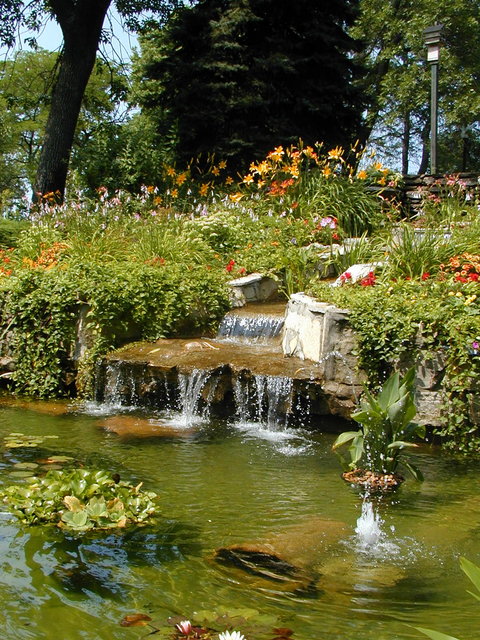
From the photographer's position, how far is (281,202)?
1076 centimetres

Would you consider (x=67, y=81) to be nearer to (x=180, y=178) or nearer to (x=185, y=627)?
(x=180, y=178)

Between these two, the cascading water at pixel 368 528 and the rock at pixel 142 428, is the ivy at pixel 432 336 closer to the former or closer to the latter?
the rock at pixel 142 428

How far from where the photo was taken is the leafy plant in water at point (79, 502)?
392 centimetres

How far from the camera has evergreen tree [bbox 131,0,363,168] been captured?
46.2ft

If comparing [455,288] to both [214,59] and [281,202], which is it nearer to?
[281,202]

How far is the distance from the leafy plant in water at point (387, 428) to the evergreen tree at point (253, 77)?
381 inches

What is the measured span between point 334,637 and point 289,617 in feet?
0.73

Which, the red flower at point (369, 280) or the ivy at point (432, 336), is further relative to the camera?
the red flower at point (369, 280)

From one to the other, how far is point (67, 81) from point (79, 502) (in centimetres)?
1173

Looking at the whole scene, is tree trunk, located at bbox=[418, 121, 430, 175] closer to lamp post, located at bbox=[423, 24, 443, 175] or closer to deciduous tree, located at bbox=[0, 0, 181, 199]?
lamp post, located at bbox=[423, 24, 443, 175]

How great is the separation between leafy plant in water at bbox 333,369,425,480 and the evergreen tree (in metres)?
9.68

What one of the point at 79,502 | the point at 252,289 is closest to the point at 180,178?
the point at 252,289

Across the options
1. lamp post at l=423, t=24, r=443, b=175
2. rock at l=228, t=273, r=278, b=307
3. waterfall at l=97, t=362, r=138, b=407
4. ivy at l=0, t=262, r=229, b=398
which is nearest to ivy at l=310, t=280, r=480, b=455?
rock at l=228, t=273, r=278, b=307

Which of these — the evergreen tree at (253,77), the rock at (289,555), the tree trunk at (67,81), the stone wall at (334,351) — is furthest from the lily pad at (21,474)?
the evergreen tree at (253,77)
